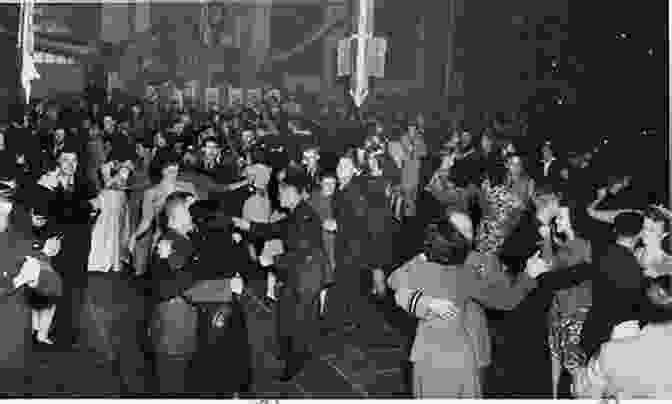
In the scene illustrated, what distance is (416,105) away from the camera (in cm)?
898

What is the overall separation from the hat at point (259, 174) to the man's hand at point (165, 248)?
5.10 feet

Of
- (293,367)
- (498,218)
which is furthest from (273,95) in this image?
(293,367)

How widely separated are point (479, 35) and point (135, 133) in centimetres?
363

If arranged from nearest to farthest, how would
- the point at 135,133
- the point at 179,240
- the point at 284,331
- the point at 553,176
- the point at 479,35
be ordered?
the point at 179,240 → the point at 284,331 → the point at 553,176 → the point at 135,133 → the point at 479,35

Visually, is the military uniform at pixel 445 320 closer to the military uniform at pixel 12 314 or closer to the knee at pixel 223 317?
the knee at pixel 223 317

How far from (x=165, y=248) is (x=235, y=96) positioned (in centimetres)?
437

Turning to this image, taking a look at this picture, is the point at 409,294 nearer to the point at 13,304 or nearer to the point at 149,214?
the point at 13,304

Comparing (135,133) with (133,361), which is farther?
(135,133)

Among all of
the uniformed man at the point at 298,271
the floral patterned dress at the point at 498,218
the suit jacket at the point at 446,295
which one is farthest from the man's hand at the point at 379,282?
the suit jacket at the point at 446,295

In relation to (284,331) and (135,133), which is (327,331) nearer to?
(284,331)

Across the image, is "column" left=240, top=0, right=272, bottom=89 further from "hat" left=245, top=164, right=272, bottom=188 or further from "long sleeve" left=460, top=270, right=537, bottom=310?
"long sleeve" left=460, top=270, right=537, bottom=310

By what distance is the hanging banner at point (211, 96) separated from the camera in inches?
362

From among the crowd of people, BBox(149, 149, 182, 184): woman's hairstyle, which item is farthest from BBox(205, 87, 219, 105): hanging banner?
BBox(149, 149, 182, 184): woman's hairstyle

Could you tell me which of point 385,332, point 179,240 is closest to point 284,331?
point 385,332
